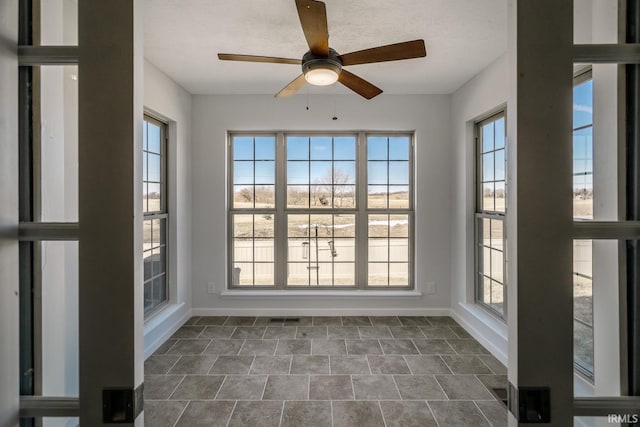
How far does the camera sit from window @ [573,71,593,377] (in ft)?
3.77

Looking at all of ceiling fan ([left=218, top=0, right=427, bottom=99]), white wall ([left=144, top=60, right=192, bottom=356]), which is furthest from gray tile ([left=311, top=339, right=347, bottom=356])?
ceiling fan ([left=218, top=0, right=427, bottom=99])

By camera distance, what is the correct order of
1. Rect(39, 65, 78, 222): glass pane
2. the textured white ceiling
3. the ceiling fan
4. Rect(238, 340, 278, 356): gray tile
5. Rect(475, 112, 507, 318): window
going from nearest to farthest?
A: Rect(39, 65, 78, 222): glass pane < the ceiling fan < the textured white ceiling < Rect(238, 340, 278, 356): gray tile < Rect(475, 112, 507, 318): window

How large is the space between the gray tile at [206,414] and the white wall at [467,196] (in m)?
2.43

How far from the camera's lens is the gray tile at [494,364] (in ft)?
8.79

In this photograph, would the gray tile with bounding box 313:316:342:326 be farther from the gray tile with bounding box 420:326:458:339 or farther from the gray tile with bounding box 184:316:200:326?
the gray tile with bounding box 184:316:200:326

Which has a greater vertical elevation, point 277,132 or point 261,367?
point 277,132

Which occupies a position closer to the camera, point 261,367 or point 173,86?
point 261,367

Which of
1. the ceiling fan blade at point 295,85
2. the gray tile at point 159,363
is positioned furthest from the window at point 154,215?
the ceiling fan blade at point 295,85

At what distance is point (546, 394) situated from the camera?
0.66 m

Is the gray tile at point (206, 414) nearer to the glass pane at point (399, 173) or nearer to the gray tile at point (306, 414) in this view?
the gray tile at point (306, 414)

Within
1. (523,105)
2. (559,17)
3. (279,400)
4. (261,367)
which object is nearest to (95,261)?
(523,105)

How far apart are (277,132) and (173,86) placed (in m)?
1.28

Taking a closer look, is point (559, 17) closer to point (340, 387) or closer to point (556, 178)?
point (556, 178)

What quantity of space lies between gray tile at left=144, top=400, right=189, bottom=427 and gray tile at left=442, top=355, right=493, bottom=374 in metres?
2.20
